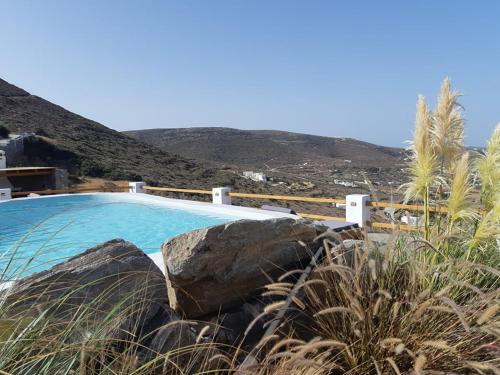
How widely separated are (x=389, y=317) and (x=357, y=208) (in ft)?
15.0

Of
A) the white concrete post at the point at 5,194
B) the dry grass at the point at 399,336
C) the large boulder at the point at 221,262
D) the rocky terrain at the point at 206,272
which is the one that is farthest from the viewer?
the white concrete post at the point at 5,194

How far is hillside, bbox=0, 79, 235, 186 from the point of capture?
2009cm

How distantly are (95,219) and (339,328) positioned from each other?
8303 mm

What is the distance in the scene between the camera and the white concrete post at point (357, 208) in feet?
19.0

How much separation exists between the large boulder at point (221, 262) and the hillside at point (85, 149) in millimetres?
17879

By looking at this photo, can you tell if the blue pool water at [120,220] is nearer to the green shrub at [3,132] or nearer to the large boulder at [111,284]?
the large boulder at [111,284]

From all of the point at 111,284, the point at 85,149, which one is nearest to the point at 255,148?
the point at 85,149

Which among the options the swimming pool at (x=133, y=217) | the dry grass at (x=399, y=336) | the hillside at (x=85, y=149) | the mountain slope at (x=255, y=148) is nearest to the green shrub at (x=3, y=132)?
the hillside at (x=85, y=149)

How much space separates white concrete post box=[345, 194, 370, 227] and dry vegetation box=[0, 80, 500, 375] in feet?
10.8

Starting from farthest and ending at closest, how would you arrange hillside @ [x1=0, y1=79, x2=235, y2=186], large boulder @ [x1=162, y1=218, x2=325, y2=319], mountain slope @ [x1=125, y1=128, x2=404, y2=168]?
mountain slope @ [x1=125, y1=128, x2=404, y2=168] < hillside @ [x1=0, y1=79, x2=235, y2=186] < large boulder @ [x1=162, y1=218, x2=325, y2=319]

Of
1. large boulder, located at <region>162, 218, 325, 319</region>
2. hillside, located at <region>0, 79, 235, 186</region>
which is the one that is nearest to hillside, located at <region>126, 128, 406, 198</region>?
hillside, located at <region>0, 79, 235, 186</region>

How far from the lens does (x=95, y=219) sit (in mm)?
8984

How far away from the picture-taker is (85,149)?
934 inches

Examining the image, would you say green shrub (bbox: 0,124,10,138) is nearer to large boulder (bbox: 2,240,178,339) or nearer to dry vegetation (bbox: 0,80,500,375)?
large boulder (bbox: 2,240,178,339)
